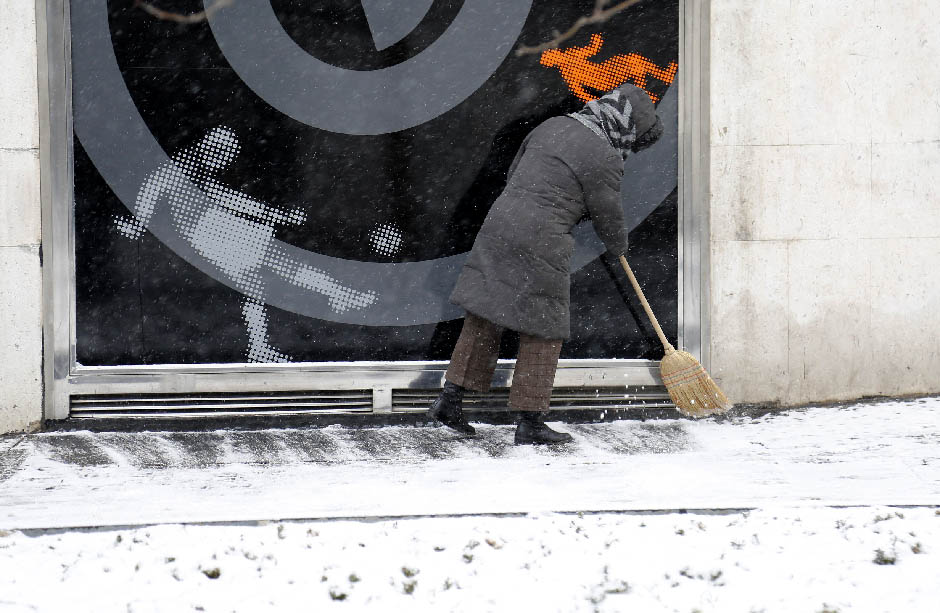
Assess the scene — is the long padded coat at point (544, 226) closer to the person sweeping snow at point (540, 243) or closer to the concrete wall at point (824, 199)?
the person sweeping snow at point (540, 243)

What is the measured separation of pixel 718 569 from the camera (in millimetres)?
2760

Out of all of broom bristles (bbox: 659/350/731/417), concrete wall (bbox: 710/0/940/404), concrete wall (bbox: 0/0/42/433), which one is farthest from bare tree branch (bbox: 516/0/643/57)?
concrete wall (bbox: 0/0/42/433)

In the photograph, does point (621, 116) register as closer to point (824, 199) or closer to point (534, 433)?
point (824, 199)

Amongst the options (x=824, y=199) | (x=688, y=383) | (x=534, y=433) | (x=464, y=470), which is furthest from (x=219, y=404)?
(x=824, y=199)

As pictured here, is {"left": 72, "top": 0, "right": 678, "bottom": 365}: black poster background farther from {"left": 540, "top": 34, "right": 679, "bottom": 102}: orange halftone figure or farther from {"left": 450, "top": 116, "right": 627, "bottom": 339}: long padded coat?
{"left": 450, "top": 116, "right": 627, "bottom": 339}: long padded coat

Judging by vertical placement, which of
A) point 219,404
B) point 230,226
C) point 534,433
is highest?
point 230,226

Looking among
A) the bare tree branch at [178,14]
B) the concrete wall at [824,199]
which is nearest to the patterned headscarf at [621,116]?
the concrete wall at [824,199]

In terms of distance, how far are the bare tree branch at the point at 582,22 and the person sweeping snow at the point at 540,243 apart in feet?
2.09

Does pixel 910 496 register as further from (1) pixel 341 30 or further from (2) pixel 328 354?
(1) pixel 341 30

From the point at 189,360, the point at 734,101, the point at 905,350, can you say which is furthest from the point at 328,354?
the point at 905,350

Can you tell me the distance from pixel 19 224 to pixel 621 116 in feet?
10.7

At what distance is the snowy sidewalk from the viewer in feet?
11.0

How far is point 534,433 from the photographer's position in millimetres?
4324

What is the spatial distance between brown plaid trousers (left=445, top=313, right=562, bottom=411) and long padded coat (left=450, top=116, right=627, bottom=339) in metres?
0.14
